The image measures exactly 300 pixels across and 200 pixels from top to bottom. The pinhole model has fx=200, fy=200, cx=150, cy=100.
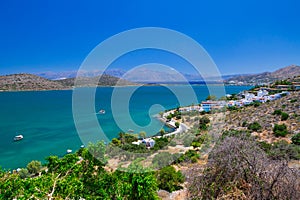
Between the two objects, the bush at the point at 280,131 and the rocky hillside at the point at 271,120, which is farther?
the rocky hillside at the point at 271,120

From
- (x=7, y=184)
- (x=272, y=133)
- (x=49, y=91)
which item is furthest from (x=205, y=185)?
(x=49, y=91)

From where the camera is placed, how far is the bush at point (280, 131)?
1414cm

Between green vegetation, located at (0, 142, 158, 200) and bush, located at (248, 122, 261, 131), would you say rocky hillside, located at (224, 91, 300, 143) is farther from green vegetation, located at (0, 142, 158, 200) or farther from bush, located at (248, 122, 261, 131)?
green vegetation, located at (0, 142, 158, 200)

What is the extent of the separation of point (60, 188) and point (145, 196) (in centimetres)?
168

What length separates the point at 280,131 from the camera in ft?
47.9

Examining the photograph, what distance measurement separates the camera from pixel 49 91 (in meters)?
112

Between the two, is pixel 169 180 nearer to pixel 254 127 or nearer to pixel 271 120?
pixel 254 127

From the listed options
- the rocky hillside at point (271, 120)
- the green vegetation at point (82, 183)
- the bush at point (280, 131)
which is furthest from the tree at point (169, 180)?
the bush at point (280, 131)

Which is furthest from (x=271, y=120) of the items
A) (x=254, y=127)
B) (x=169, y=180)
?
(x=169, y=180)

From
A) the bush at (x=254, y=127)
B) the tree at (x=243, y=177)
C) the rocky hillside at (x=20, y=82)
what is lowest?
the bush at (x=254, y=127)

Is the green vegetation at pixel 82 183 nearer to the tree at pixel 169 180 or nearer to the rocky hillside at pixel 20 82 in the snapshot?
the tree at pixel 169 180

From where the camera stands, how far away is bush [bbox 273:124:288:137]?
1414 cm

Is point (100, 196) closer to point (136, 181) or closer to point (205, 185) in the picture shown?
point (136, 181)

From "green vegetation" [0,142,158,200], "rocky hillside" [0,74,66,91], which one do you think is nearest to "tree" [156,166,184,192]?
"green vegetation" [0,142,158,200]
